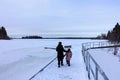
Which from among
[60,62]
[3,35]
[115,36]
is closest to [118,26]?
[115,36]

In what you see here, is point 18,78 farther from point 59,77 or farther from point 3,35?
point 3,35

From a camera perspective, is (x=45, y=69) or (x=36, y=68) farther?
(x=36, y=68)

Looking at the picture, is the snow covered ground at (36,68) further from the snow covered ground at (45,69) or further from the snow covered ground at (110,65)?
the snow covered ground at (110,65)

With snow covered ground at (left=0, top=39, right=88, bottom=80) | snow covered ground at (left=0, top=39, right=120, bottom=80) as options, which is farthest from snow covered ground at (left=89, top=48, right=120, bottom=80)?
snow covered ground at (left=0, top=39, right=88, bottom=80)

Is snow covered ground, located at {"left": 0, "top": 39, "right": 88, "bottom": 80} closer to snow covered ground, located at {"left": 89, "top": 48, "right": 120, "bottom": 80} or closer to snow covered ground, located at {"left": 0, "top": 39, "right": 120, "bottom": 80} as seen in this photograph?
snow covered ground, located at {"left": 0, "top": 39, "right": 120, "bottom": 80}

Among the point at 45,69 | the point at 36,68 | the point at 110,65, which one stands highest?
the point at 45,69

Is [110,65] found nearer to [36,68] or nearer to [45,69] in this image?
[36,68]

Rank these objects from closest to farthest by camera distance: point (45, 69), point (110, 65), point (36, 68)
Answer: point (45, 69)
point (36, 68)
point (110, 65)

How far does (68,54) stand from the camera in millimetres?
15594

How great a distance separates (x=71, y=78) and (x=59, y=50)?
419cm

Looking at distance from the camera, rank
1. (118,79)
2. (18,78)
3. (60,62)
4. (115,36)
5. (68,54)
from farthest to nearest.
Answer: (115,36), (60,62), (68,54), (118,79), (18,78)

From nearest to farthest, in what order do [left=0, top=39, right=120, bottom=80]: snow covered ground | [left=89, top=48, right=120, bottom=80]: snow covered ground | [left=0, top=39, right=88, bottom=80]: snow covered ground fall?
[left=0, top=39, right=88, bottom=80]: snow covered ground < [left=0, top=39, right=120, bottom=80]: snow covered ground < [left=89, top=48, right=120, bottom=80]: snow covered ground

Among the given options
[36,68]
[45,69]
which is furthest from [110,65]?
[45,69]

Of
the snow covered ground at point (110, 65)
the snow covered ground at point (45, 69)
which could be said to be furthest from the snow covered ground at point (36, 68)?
the snow covered ground at point (110, 65)
